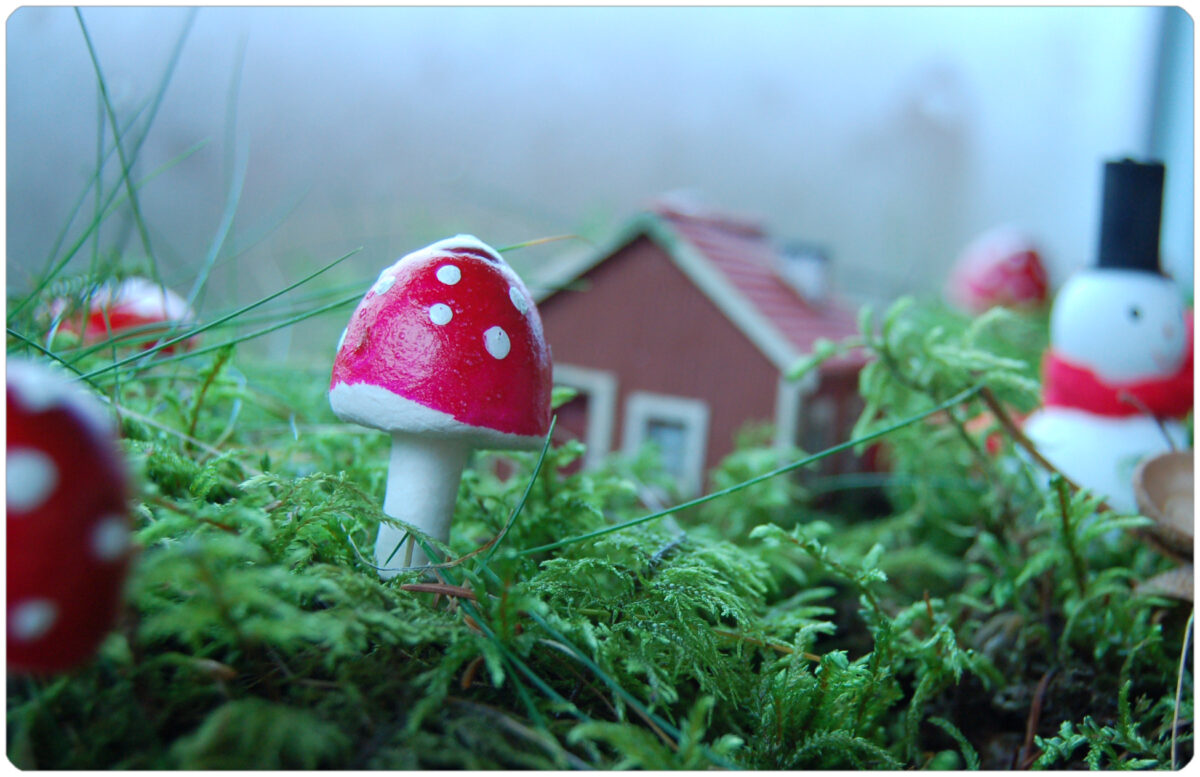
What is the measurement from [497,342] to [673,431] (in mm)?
771

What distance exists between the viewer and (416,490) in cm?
48

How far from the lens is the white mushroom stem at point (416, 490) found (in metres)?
0.48

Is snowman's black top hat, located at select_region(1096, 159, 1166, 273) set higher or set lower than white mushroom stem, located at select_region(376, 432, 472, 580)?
higher

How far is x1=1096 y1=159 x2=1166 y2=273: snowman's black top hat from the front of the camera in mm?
770

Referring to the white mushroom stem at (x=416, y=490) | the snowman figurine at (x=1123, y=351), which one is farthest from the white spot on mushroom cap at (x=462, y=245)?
the snowman figurine at (x=1123, y=351)

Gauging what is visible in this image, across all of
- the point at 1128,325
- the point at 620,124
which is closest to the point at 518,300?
the point at 1128,325

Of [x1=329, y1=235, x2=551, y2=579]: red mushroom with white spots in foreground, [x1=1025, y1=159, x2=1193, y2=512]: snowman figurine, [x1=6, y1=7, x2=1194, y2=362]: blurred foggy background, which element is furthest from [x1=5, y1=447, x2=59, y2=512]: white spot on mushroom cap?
[x1=6, y1=7, x2=1194, y2=362]: blurred foggy background

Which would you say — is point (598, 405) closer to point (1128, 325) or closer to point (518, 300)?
point (1128, 325)

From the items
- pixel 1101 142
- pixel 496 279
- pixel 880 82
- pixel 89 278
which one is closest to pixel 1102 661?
pixel 496 279

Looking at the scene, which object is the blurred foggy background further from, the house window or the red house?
the house window

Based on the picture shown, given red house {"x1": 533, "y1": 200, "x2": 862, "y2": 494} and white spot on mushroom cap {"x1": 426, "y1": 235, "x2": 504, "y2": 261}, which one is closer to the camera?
white spot on mushroom cap {"x1": 426, "y1": 235, "x2": 504, "y2": 261}

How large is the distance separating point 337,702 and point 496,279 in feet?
0.73

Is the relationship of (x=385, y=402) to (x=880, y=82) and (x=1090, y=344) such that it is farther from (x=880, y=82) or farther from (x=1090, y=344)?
(x=880, y=82)

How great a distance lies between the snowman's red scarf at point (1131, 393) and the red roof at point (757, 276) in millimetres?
332
